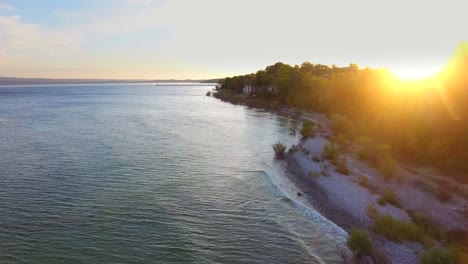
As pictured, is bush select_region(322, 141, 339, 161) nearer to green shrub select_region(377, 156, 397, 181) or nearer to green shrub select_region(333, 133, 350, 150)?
green shrub select_region(333, 133, 350, 150)

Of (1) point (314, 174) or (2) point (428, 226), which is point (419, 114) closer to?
(1) point (314, 174)

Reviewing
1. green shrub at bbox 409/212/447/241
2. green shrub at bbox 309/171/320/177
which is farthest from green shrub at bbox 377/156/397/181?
green shrub at bbox 409/212/447/241

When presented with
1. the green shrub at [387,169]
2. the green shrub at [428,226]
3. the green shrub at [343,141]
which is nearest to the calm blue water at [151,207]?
the green shrub at [428,226]

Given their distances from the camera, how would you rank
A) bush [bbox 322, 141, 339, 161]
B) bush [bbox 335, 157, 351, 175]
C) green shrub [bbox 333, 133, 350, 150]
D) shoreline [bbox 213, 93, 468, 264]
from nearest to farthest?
1. shoreline [bbox 213, 93, 468, 264]
2. bush [bbox 335, 157, 351, 175]
3. bush [bbox 322, 141, 339, 161]
4. green shrub [bbox 333, 133, 350, 150]

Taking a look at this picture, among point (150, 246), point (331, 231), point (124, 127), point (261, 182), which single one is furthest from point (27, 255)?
point (124, 127)

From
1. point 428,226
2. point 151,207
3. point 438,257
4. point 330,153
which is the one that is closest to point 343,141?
point 330,153

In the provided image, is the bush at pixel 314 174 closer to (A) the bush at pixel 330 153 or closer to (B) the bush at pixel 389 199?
(A) the bush at pixel 330 153

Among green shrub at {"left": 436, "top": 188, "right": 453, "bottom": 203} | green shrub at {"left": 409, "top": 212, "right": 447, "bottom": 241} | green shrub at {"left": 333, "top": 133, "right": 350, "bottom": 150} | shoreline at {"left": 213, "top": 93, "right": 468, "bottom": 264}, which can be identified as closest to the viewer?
shoreline at {"left": 213, "top": 93, "right": 468, "bottom": 264}
